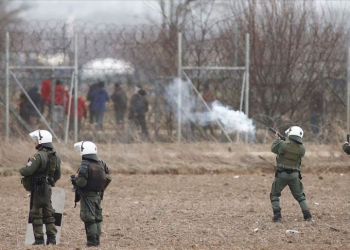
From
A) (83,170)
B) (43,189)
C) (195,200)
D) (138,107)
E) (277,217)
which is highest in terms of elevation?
(138,107)

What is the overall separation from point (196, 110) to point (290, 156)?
7569 mm

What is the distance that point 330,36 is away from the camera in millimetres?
20859

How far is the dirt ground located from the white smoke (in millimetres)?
2185

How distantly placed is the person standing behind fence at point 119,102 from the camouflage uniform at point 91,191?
936 cm

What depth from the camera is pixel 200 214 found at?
12047 mm

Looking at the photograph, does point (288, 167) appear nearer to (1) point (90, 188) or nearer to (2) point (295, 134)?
(2) point (295, 134)

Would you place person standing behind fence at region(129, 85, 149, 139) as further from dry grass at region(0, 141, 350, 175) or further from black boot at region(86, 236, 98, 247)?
black boot at region(86, 236, 98, 247)

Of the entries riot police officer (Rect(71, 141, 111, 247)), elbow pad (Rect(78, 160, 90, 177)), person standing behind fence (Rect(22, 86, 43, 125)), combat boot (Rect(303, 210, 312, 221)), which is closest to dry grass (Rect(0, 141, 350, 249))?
combat boot (Rect(303, 210, 312, 221))

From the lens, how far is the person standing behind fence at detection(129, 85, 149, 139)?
62.2 feet

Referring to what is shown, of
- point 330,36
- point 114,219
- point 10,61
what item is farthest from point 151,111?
point 114,219

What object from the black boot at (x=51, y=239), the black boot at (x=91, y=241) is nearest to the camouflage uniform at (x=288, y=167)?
the black boot at (x=91, y=241)

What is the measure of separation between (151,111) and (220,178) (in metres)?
3.17

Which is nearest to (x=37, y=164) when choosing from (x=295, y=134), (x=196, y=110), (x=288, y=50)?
(x=295, y=134)

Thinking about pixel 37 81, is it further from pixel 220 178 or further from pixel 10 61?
pixel 220 178
